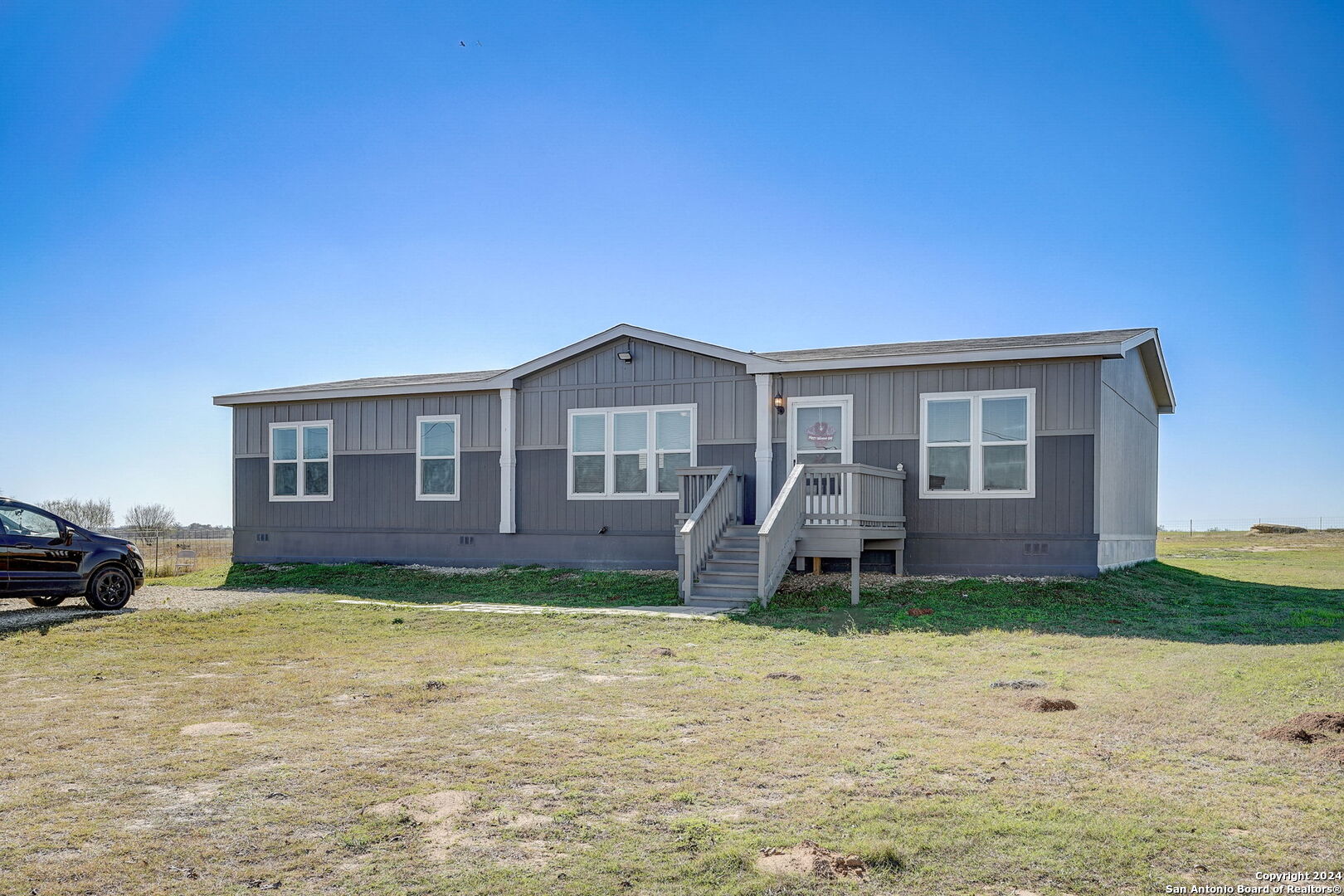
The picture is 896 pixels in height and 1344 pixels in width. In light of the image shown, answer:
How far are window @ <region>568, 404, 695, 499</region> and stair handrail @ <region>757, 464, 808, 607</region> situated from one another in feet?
10.7

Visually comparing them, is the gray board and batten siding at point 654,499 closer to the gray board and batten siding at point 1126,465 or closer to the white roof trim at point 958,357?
the gray board and batten siding at point 1126,465

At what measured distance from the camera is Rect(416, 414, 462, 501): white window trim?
18.7m

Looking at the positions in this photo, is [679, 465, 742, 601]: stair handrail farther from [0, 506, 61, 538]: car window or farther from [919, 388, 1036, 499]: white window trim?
[0, 506, 61, 538]: car window

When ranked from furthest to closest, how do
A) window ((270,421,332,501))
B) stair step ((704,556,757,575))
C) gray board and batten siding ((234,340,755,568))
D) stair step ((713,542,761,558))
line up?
window ((270,421,332,501)) < gray board and batten siding ((234,340,755,568)) < stair step ((713,542,761,558)) < stair step ((704,556,757,575))

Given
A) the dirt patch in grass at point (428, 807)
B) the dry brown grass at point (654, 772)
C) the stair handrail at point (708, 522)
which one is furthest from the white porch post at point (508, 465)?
the dirt patch in grass at point (428, 807)

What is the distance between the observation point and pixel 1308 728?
223 inches

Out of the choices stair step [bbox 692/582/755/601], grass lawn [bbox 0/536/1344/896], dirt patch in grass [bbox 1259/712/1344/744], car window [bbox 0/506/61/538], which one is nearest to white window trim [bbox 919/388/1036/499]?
stair step [bbox 692/582/755/601]

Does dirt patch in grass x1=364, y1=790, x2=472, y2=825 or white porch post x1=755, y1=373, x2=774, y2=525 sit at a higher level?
white porch post x1=755, y1=373, x2=774, y2=525

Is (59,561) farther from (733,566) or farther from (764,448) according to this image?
(764,448)

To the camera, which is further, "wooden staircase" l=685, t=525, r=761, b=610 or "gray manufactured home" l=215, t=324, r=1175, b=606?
"gray manufactured home" l=215, t=324, r=1175, b=606

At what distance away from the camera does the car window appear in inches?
470

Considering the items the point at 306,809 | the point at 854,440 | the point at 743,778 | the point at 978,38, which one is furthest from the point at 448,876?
the point at 978,38

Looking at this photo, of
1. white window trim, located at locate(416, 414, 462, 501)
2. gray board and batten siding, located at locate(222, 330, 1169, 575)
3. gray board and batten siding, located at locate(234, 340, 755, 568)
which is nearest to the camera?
gray board and batten siding, located at locate(222, 330, 1169, 575)

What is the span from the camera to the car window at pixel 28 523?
11938 mm
